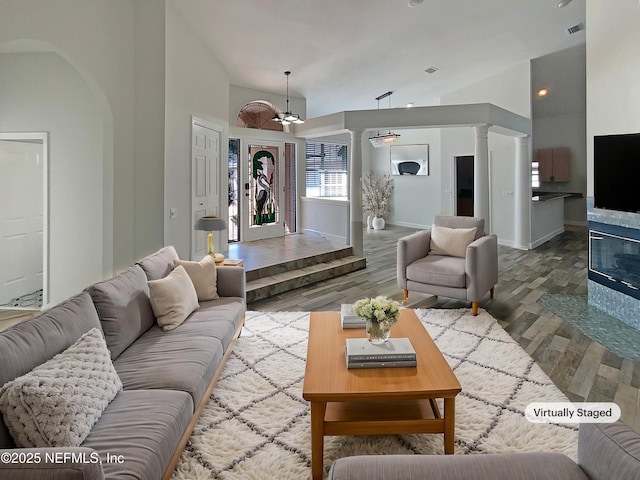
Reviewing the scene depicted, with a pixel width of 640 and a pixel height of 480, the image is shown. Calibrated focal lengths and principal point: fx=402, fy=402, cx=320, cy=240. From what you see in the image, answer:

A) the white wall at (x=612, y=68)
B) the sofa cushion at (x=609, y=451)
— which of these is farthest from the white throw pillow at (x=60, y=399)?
the white wall at (x=612, y=68)

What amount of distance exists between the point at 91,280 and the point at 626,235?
5.70 metres

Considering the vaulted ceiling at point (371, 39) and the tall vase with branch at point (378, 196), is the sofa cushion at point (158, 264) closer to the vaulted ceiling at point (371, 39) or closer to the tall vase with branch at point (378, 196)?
the vaulted ceiling at point (371, 39)

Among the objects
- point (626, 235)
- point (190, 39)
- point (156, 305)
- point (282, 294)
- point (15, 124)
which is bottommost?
point (282, 294)

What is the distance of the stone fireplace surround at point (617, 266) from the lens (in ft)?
12.6

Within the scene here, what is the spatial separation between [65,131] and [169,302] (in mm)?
3119

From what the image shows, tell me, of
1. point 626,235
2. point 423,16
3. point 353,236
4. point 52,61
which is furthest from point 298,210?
point 626,235

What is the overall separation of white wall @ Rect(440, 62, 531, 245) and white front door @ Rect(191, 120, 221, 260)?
5.70 meters

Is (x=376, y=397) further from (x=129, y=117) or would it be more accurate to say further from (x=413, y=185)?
(x=413, y=185)

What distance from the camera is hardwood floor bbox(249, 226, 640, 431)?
2.71 metres

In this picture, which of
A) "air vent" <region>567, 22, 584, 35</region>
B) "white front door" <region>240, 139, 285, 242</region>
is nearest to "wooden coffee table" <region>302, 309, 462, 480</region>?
"white front door" <region>240, 139, 285, 242</region>

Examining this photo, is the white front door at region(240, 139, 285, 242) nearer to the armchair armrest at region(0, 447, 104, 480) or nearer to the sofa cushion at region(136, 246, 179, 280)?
the sofa cushion at region(136, 246, 179, 280)

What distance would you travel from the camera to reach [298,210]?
8.63 metres

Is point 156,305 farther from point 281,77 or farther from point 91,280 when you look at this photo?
Result: point 281,77

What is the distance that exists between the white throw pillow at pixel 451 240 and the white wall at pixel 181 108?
305 centimetres
